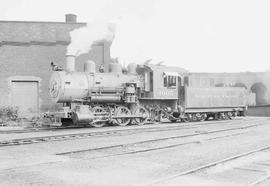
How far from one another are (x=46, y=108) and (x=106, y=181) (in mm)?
18334

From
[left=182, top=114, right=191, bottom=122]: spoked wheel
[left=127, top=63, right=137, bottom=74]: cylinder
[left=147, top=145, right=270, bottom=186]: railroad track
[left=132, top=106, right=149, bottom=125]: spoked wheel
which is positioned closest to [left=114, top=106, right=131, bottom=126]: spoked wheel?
[left=132, top=106, right=149, bottom=125]: spoked wheel

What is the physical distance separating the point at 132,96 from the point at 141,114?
102 centimetres

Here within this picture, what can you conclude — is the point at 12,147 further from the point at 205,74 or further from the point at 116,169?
the point at 205,74

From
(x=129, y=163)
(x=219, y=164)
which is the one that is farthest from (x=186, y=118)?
(x=129, y=163)

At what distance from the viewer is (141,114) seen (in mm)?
17172

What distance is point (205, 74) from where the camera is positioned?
44.5m

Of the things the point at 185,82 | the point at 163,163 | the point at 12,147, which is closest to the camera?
the point at 163,163

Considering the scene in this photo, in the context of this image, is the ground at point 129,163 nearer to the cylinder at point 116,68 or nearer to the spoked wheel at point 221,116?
the cylinder at point 116,68

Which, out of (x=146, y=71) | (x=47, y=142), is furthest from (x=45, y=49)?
(x=47, y=142)

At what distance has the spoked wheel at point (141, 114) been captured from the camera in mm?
17109

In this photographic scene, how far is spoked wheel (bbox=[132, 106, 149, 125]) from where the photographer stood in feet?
56.1

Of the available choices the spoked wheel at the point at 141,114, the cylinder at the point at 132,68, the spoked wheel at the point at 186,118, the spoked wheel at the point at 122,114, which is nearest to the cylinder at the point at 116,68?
the cylinder at the point at 132,68

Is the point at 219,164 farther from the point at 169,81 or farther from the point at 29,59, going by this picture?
the point at 29,59

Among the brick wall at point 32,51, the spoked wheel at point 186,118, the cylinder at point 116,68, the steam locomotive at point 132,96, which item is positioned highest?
the brick wall at point 32,51
